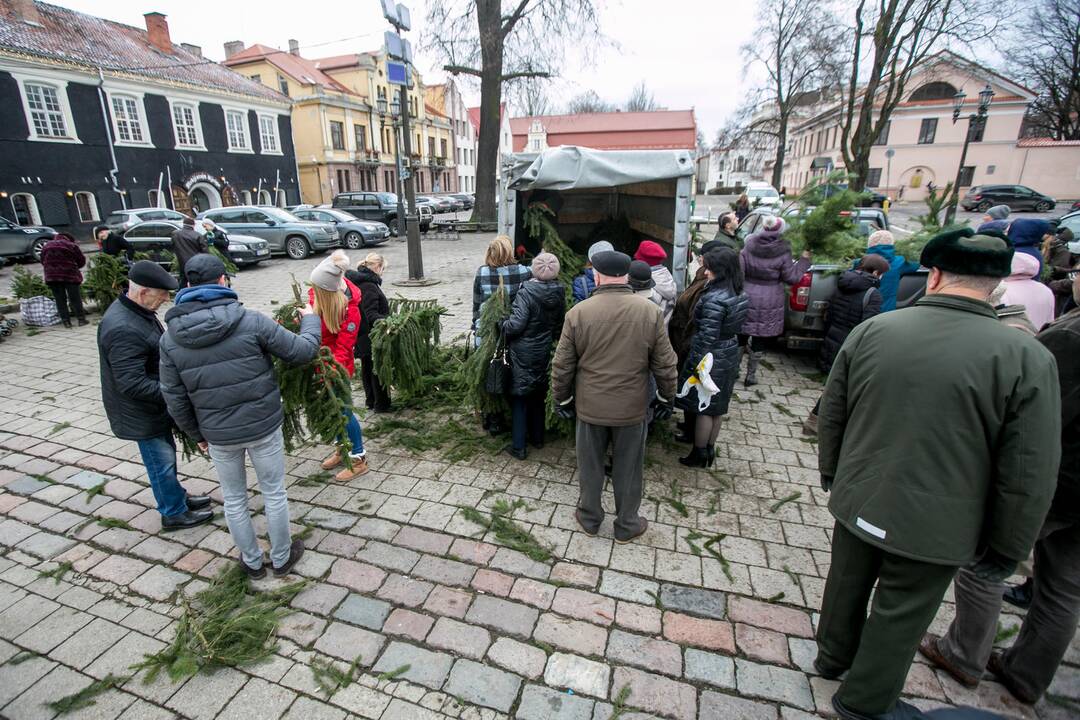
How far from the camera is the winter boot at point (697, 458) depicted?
15.2 ft

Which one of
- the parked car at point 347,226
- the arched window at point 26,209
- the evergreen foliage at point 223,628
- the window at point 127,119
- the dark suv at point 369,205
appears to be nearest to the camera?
the evergreen foliage at point 223,628

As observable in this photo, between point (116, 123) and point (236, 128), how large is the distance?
6793 mm

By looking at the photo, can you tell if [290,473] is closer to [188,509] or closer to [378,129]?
[188,509]

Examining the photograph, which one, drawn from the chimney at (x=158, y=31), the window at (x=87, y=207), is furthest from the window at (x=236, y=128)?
the window at (x=87, y=207)

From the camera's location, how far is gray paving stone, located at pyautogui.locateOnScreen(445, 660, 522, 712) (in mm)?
2600

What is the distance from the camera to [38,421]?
573 centimetres

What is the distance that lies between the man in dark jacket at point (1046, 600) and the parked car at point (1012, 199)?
3783 centimetres

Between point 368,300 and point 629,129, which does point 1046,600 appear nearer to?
point 368,300

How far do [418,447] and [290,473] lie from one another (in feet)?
3.56

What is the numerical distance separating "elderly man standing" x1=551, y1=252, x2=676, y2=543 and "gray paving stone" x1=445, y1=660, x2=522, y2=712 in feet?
4.34

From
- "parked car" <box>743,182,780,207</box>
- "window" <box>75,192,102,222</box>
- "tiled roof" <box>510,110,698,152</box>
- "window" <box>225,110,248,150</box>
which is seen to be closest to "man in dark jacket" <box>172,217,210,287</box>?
"parked car" <box>743,182,780,207</box>

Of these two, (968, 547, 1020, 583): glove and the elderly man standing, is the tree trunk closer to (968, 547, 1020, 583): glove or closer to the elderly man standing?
the elderly man standing

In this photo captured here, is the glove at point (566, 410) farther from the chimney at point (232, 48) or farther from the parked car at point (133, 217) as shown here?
the chimney at point (232, 48)

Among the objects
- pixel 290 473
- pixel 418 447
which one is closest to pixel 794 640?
pixel 418 447
